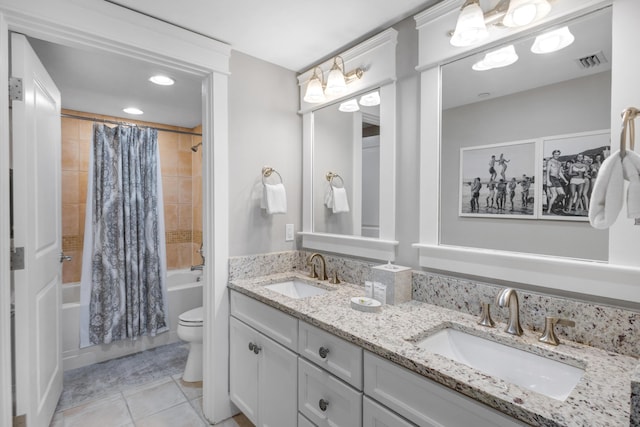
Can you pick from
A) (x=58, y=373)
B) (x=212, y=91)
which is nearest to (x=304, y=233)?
(x=212, y=91)

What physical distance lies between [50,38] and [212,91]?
74 cm

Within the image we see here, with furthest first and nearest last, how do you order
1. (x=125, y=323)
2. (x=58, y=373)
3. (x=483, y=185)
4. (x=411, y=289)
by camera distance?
(x=125, y=323), (x=58, y=373), (x=411, y=289), (x=483, y=185)

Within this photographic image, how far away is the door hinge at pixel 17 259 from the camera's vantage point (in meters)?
1.45

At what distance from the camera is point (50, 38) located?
4.96ft

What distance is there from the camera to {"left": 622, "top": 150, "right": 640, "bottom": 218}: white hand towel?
0.89 metres

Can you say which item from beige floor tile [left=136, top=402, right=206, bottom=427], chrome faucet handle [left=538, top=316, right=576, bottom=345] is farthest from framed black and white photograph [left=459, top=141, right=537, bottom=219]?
beige floor tile [left=136, top=402, right=206, bottom=427]

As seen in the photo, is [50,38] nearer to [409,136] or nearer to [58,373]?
[409,136]

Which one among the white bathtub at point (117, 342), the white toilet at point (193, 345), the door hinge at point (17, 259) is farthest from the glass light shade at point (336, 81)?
the white bathtub at point (117, 342)

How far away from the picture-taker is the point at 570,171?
119 centimetres

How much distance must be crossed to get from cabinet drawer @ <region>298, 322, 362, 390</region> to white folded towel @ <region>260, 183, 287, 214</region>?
2.68 feet

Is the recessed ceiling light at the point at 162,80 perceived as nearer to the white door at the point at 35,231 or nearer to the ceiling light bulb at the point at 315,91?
the white door at the point at 35,231

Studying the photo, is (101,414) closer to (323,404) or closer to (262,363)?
(262,363)

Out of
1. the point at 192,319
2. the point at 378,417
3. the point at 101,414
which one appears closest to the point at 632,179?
the point at 378,417

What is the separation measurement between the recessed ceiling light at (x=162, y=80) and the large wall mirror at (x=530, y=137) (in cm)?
181
